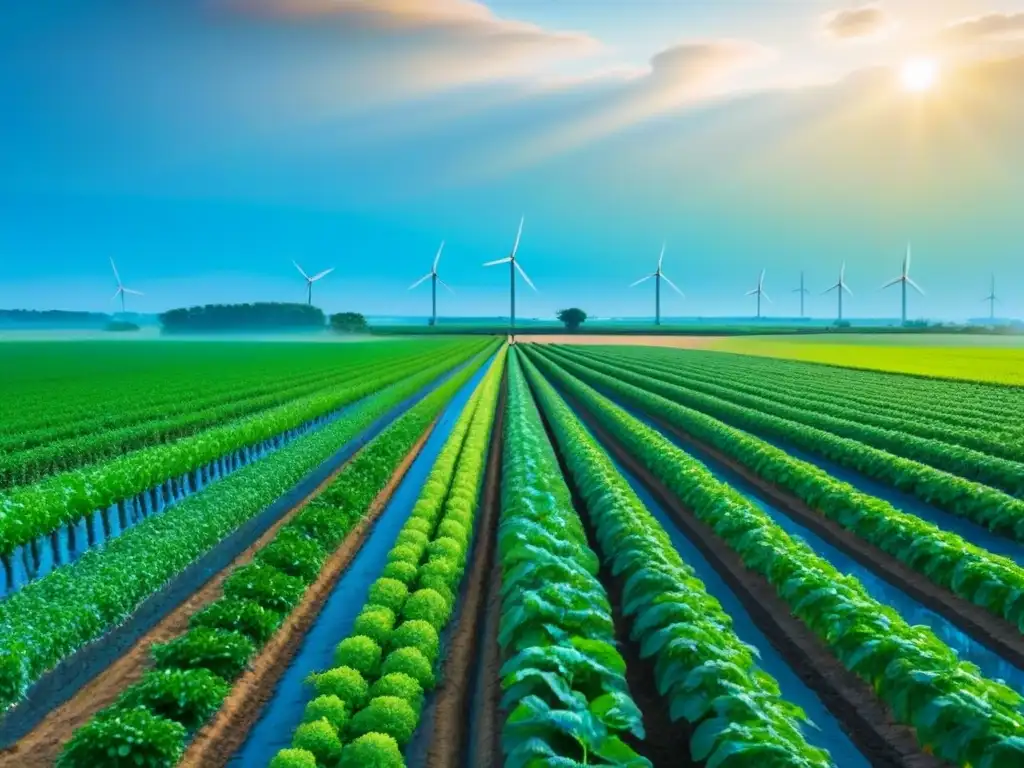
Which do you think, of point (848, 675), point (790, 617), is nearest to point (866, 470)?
point (790, 617)

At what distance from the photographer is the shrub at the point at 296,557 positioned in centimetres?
1270

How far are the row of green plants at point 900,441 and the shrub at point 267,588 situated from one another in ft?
60.4

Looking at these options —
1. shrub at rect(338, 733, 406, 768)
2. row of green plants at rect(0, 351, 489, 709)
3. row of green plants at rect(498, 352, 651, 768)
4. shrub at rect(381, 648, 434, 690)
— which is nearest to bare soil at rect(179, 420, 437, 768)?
shrub at rect(381, 648, 434, 690)

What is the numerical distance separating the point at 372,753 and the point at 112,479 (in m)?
14.0

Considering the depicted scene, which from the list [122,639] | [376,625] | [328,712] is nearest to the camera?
[328,712]

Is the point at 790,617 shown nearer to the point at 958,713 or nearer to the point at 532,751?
the point at 958,713

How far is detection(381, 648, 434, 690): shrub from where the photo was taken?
8977 millimetres

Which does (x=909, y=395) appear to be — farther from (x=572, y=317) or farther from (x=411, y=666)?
(x=572, y=317)

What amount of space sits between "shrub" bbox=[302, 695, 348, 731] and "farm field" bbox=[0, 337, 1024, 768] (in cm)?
4

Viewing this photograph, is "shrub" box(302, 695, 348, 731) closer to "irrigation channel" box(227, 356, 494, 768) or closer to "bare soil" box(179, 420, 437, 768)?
"irrigation channel" box(227, 356, 494, 768)

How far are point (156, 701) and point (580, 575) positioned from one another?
567 cm

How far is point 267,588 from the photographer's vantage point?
1141 cm

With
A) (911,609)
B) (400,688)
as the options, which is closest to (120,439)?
(400,688)

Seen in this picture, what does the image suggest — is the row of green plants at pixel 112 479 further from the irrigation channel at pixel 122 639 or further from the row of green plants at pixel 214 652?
the row of green plants at pixel 214 652
